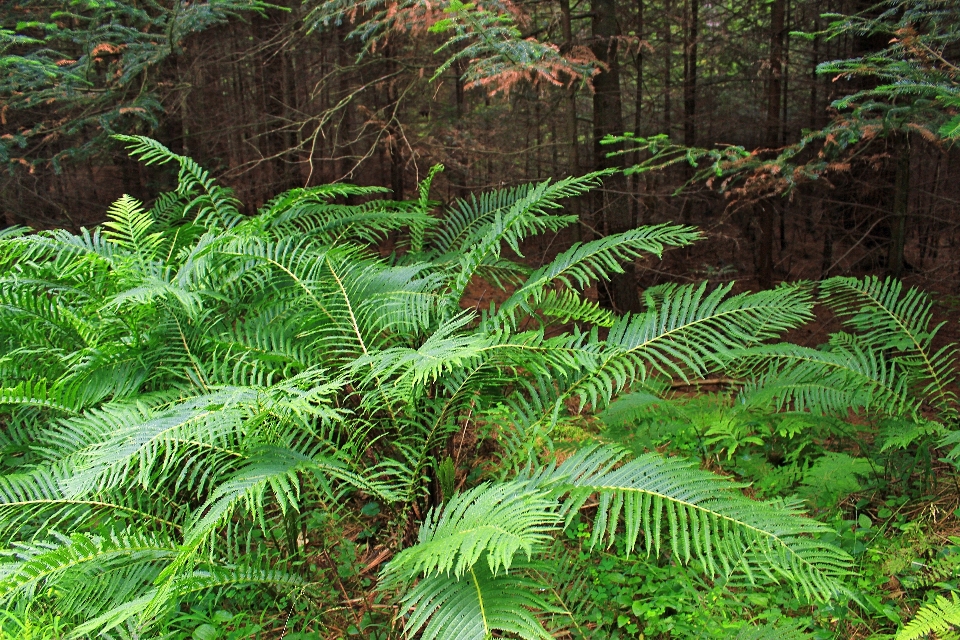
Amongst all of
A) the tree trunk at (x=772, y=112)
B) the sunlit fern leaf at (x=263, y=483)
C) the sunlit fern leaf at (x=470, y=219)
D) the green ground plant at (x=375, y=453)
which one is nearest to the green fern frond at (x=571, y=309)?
the green ground plant at (x=375, y=453)

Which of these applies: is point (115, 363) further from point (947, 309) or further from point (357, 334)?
point (947, 309)

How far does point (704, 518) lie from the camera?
164 centimetres

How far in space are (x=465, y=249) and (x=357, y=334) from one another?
42.1 inches

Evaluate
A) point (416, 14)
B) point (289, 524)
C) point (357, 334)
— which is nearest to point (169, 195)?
point (416, 14)

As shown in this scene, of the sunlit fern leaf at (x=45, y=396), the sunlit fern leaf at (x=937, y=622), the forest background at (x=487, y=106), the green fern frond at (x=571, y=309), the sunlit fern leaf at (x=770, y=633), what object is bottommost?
the sunlit fern leaf at (x=770, y=633)

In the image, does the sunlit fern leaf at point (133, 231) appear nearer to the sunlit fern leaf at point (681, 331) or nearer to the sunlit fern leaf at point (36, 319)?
the sunlit fern leaf at point (36, 319)

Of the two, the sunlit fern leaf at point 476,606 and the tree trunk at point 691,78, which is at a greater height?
the tree trunk at point 691,78

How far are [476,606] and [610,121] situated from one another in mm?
4352

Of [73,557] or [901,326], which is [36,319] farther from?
[901,326]

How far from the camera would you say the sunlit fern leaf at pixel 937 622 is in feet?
5.74

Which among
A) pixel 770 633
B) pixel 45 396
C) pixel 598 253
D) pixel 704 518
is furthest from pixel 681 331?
pixel 45 396

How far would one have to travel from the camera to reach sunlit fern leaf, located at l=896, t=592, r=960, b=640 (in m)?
1.75

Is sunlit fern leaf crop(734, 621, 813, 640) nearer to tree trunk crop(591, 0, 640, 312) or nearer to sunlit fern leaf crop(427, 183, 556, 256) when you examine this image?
sunlit fern leaf crop(427, 183, 556, 256)

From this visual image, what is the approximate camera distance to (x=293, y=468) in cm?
186
